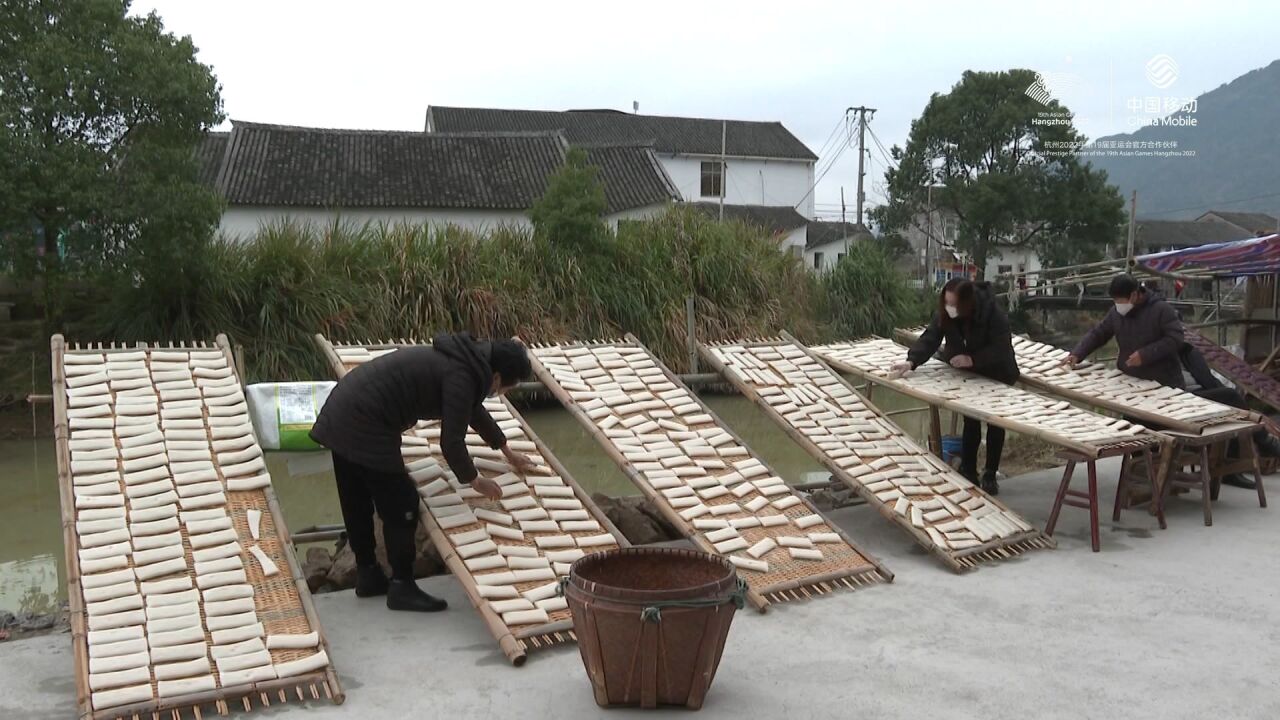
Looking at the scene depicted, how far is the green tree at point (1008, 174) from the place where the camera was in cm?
2598

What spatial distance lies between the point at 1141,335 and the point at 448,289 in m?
6.97

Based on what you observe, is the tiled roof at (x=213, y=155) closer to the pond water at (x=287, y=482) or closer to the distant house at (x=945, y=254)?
the pond water at (x=287, y=482)

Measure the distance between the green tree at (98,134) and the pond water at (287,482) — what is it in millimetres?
1986

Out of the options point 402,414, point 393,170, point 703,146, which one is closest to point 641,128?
point 703,146

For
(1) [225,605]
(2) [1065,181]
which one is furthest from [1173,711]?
(2) [1065,181]

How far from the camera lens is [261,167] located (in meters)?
16.6

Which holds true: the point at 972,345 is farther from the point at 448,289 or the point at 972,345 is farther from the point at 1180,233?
the point at 1180,233

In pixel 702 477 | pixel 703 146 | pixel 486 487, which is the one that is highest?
pixel 703 146

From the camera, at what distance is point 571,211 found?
38.7ft

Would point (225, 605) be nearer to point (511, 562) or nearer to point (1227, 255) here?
point (511, 562)

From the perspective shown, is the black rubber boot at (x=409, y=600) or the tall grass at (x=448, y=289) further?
the tall grass at (x=448, y=289)

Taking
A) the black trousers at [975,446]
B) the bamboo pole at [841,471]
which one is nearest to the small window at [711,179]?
the black trousers at [975,446]

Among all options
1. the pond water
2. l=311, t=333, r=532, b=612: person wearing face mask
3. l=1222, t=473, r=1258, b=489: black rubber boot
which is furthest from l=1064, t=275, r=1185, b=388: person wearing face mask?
l=311, t=333, r=532, b=612: person wearing face mask

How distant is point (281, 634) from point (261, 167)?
15.0m
